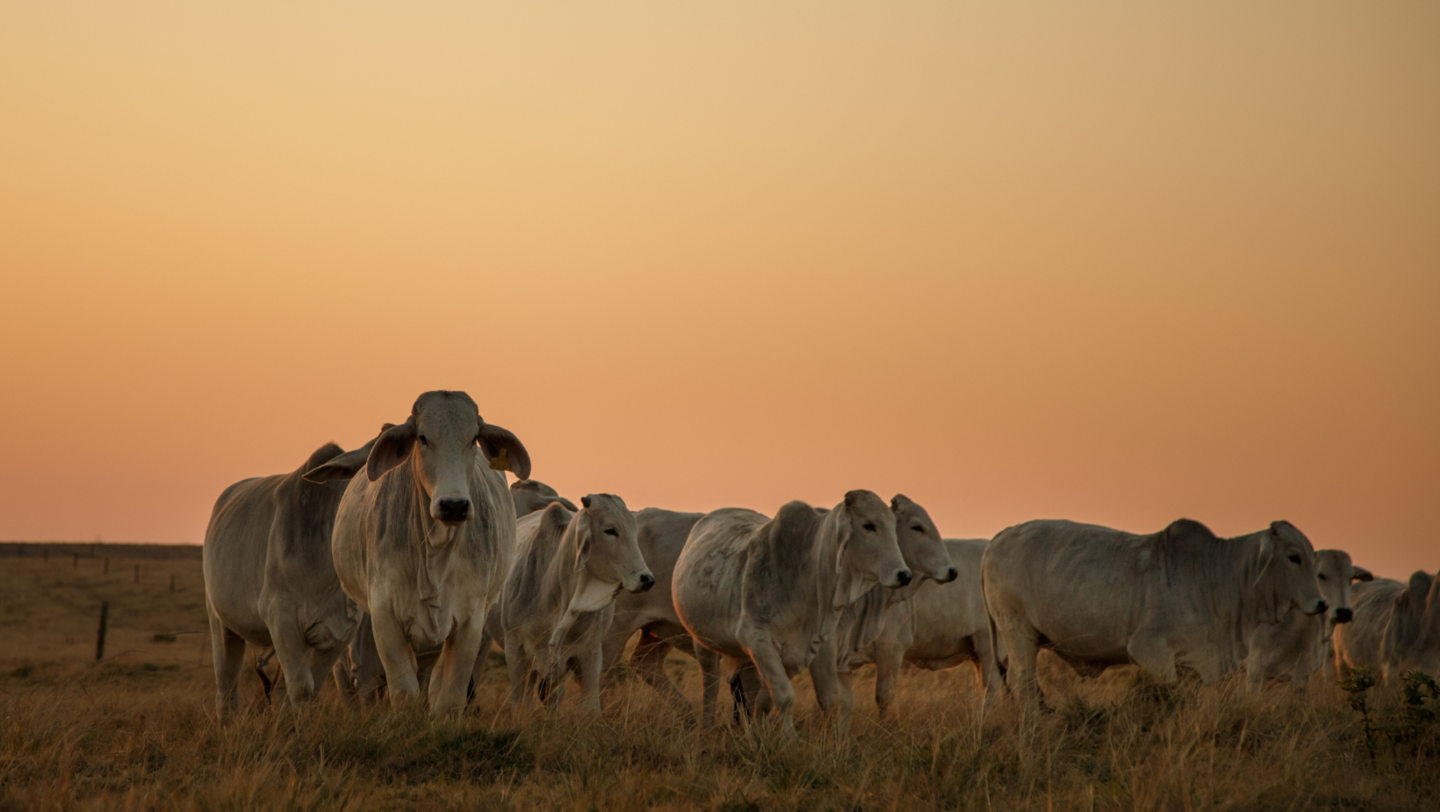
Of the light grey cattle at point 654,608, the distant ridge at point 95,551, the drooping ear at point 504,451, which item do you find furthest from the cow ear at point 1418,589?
the distant ridge at point 95,551

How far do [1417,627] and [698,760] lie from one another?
438 inches

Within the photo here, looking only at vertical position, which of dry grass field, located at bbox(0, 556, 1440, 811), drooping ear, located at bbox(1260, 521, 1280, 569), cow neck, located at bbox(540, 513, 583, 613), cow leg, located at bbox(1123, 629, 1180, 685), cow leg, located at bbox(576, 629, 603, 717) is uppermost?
drooping ear, located at bbox(1260, 521, 1280, 569)

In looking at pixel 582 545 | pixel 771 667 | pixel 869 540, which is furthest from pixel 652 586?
pixel 869 540

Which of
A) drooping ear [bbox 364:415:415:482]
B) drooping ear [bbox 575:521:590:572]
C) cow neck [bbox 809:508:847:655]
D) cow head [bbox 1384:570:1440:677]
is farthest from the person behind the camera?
cow head [bbox 1384:570:1440:677]

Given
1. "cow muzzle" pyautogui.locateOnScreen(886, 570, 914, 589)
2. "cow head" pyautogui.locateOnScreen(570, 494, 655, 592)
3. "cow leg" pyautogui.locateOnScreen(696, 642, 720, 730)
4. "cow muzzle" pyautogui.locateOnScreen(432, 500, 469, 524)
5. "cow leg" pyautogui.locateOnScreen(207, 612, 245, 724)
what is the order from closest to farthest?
"cow muzzle" pyautogui.locateOnScreen(432, 500, 469, 524) < "cow muzzle" pyautogui.locateOnScreen(886, 570, 914, 589) < "cow leg" pyautogui.locateOnScreen(207, 612, 245, 724) < "cow head" pyautogui.locateOnScreen(570, 494, 655, 592) < "cow leg" pyautogui.locateOnScreen(696, 642, 720, 730)

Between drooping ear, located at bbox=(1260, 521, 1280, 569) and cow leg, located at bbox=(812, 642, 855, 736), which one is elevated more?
drooping ear, located at bbox=(1260, 521, 1280, 569)

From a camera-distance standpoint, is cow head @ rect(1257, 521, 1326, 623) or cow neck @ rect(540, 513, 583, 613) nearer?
cow neck @ rect(540, 513, 583, 613)

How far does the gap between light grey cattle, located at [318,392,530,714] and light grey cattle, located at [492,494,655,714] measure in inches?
80.3

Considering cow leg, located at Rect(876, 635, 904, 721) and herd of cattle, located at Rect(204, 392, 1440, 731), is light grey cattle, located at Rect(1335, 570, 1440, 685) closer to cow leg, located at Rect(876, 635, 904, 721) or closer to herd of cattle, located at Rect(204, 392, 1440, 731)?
herd of cattle, located at Rect(204, 392, 1440, 731)

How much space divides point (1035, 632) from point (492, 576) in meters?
5.69

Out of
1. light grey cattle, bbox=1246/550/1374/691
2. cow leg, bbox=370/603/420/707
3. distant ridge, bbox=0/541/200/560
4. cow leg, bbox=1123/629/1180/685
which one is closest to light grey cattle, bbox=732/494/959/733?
cow leg, bbox=1123/629/1180/685

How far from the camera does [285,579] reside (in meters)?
9.69

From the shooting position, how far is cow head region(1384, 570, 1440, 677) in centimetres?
1543

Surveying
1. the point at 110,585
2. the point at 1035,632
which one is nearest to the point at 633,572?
the point at 1035,632
